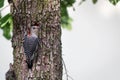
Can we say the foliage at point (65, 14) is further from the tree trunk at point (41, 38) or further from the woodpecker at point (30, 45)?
the woodpecker at point (30, 45)

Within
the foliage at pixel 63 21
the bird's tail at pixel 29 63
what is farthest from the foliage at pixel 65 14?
the bird's tail at pixel 29 63

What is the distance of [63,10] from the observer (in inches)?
205

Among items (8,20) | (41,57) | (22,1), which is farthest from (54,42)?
(8,20)

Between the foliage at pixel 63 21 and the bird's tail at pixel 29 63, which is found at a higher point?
the foliage at pixel 63 21

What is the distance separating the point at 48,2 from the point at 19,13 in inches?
10.5

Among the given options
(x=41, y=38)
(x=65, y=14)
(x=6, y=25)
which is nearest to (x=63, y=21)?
(x=65, y=14)

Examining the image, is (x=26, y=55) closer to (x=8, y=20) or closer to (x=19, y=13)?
(x=19, y=13)

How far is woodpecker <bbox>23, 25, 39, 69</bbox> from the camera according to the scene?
364cm

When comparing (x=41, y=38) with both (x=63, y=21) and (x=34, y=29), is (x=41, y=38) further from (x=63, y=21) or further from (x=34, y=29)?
(x=63, y=21)

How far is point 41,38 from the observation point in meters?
3.70

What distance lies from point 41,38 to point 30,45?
0.12 metres

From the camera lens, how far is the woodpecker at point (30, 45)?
12.0 ft

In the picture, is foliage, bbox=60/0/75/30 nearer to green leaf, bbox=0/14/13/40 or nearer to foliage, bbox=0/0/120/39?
foliage, bbox=0/0/120/39

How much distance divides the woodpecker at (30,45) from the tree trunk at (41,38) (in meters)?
0.04
